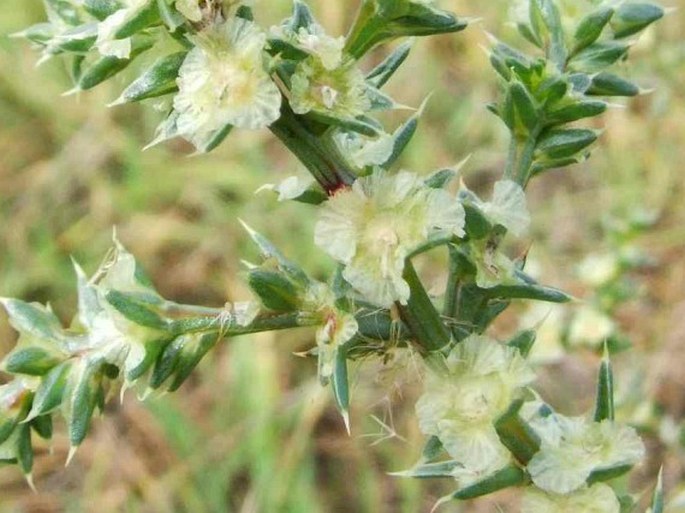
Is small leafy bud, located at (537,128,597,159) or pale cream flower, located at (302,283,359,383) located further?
small leafy bud, located at (537,128,597,159)

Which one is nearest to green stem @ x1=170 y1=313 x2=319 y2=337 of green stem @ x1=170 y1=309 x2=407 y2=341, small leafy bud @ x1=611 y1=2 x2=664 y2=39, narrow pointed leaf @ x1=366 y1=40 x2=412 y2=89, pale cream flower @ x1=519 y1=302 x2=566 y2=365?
green stem @ x1=170 y1=309 x2=407 y2=341

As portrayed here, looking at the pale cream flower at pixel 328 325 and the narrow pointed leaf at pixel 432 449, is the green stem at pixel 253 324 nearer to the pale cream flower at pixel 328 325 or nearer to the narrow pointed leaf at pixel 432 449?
the pale cream flower at pixel 328 325

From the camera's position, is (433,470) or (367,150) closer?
(367,150)

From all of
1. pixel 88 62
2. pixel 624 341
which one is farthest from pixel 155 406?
pixel 88 62

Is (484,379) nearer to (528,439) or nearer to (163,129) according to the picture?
(528,439)

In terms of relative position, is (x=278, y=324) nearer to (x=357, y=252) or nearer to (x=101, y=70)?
(x=357, y=252)

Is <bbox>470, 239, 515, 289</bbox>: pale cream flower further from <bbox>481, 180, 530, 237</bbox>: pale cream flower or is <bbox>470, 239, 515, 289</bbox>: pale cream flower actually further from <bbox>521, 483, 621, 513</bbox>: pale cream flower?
<bbox>521, 483, 621, 513</bbox>: pale cream flower

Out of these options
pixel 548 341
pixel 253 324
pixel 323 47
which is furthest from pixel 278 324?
pixel 548 341
